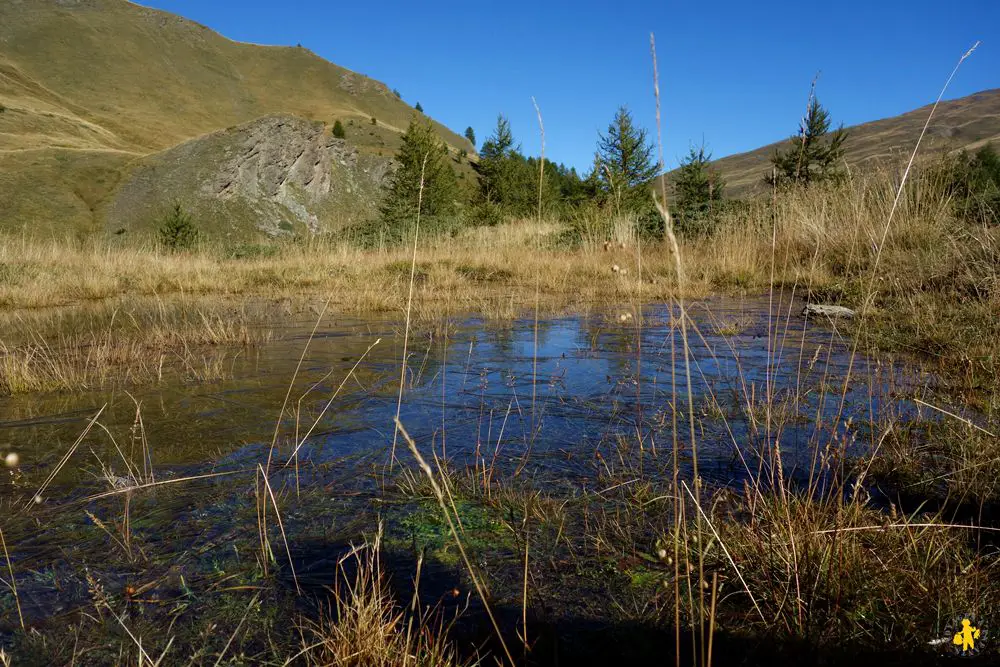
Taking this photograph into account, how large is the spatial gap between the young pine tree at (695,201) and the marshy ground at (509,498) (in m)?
5.76

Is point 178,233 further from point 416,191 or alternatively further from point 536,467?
point 536,467

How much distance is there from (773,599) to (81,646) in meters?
1.65

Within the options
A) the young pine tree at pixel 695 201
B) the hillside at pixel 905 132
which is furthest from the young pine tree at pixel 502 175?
the hillside at pixel 905 132

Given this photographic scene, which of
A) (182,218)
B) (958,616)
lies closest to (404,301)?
(958,616)

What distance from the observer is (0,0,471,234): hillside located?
2853cm

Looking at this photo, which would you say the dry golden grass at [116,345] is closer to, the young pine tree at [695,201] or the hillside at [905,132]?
the young pine tree at [695,201]

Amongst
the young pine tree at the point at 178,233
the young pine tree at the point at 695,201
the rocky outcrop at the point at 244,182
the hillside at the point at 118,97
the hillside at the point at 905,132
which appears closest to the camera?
the young pine tree at the point at 695,201

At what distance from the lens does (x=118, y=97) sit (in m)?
65.0

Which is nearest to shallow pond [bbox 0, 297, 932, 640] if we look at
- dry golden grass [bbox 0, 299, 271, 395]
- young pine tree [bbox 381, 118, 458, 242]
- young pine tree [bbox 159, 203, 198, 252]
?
dry golden grass [bbox 0, 299, 271, 395]

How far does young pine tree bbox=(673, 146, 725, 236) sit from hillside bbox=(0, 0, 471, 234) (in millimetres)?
21335

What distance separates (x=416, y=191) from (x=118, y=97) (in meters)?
68.2

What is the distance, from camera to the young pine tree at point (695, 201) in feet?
37.1

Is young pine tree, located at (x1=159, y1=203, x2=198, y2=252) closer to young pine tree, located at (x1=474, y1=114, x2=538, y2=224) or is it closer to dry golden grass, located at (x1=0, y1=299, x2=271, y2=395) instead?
dry golden grass, located at (x1=0, y1=299, x2=271, y2=395)

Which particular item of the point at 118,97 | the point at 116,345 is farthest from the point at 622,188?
the point at 118,97
